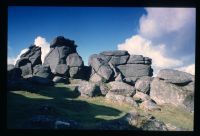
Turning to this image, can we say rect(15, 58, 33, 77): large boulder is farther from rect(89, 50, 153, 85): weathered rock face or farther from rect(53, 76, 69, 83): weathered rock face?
rect(89, 50, 153, 85): weathered rock face

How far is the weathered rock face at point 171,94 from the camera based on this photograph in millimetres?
17672

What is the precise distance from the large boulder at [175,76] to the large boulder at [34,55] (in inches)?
463

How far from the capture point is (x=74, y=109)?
1363cm

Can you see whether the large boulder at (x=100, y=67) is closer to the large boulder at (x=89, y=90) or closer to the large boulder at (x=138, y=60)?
the large boulder at (x=138, y=60)

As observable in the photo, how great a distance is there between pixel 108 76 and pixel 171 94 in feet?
23.2

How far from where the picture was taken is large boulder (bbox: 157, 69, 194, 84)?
2079 centimetres

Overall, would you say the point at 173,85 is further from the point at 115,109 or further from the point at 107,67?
the point at 107,67

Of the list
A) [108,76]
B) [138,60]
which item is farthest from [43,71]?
[138,60]

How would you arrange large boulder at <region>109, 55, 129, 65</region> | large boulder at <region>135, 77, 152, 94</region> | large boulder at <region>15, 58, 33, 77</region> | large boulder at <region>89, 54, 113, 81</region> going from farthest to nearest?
large boulder at <region>109, 55, 129, 65</region> → large boulder at <region>89, 54, 113, 81</region> → large boulder at <region>15, 58, 33, 77</region> → large boulder at <region>135, 77, 152, 94</region>

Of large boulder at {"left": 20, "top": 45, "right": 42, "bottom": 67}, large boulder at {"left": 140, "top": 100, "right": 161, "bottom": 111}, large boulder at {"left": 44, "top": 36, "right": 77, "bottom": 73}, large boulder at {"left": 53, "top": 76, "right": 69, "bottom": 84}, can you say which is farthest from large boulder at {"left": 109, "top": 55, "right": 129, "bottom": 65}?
large boulder at {"left": 140, "top": 100, "right": 161, "bottom": 111}

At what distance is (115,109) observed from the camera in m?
15.2

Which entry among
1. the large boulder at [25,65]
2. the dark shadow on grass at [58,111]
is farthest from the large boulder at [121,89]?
the large boulder at [25,65]
